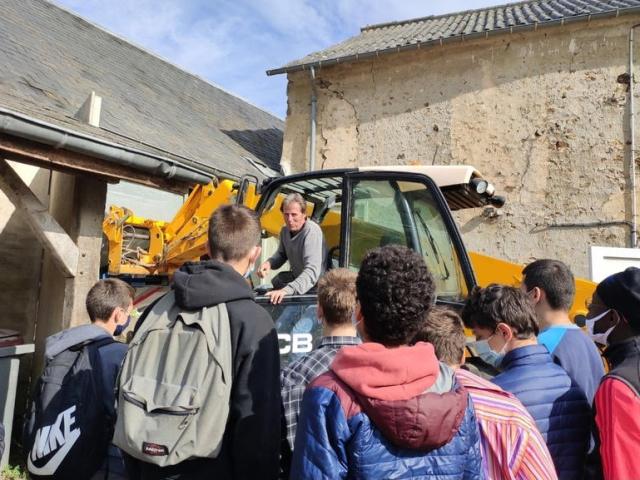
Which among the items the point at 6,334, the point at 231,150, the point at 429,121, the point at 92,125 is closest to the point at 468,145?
the point at 429,121

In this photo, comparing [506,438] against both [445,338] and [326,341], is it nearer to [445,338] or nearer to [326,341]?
[445,338]

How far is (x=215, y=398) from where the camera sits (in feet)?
6.09

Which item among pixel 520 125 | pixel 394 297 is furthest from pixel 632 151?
pixel 394 297

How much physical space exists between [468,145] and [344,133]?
261cm

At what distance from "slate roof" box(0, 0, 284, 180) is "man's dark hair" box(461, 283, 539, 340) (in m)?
3.86

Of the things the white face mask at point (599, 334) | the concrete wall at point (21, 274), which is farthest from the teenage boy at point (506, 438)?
the concrete wall at point (21, 274)

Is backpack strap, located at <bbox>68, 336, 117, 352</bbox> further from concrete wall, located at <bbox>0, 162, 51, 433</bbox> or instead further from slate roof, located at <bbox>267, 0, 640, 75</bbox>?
slate roof, located at <bbox>267, 0, 640, 75</bbox>

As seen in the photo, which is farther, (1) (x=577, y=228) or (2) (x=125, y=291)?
(1) (x=577, y=228)

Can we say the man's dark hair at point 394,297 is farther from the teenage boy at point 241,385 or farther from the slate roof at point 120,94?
the slate roof at point 120,94

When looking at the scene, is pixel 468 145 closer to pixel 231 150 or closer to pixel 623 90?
pixel 623 90

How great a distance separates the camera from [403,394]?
148 centimetres

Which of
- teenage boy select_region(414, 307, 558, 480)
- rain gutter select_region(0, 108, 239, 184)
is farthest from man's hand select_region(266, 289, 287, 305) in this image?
rain gutter select_region(0, 108, 239, 184)

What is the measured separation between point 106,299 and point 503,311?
2.19m

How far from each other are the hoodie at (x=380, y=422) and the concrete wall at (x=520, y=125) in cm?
856
